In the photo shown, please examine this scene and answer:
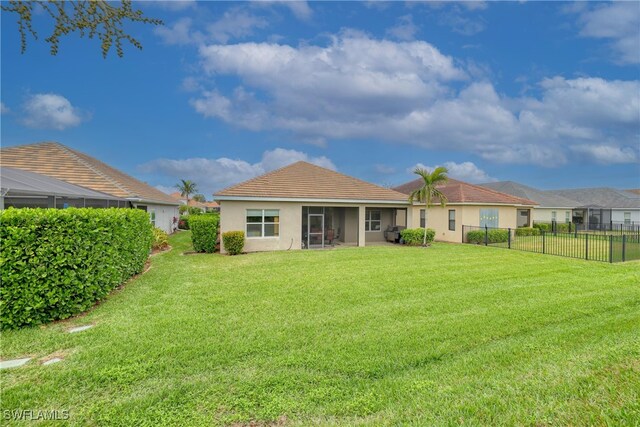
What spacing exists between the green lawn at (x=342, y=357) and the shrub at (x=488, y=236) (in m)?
13.3

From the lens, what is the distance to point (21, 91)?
37.8 feet

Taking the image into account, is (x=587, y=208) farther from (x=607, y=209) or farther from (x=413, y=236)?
(x=413, y=236)

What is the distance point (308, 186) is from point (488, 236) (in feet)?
43.3

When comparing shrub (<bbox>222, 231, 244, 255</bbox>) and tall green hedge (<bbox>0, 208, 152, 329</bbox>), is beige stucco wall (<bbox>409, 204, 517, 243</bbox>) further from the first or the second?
tall green hedge (<bbox>0, 208, 152, 329</bbox>)

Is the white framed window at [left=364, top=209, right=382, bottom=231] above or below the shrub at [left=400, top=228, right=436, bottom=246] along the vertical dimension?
above

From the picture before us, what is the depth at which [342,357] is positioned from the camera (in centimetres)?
434

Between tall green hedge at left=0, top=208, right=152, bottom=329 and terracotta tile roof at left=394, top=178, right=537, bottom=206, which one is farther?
terracotta tile roof at left=394, top=178, right=537, bottom=206

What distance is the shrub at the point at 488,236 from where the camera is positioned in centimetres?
2192

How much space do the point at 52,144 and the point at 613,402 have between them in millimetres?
28741

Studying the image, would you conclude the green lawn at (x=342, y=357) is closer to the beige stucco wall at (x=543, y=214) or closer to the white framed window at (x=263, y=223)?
the white framed window at (x=263, y=223)

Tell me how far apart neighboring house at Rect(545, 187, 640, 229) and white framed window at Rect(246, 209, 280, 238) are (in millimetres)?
38094

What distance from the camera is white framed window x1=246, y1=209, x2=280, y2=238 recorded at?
55.3ft

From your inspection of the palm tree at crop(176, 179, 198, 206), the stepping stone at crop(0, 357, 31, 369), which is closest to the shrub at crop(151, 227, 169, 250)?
the stepping stone at crop(0, 357, 31, 369)

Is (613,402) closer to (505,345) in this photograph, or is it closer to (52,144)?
(505,345)
